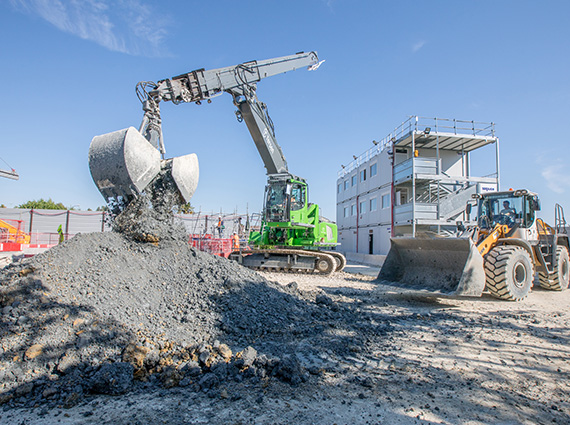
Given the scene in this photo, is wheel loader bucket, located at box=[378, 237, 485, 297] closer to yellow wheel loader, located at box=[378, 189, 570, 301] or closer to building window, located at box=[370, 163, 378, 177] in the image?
yellow wheel loader, located at box=[378, 189, 570, 301]

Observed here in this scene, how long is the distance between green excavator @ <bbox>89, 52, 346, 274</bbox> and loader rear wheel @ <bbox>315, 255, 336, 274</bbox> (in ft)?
0.12

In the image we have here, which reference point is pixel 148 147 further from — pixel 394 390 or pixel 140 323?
pixel 394 390


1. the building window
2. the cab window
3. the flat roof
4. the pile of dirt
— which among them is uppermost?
the flat roof

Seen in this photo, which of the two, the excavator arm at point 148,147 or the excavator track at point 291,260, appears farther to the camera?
the excavator track at point 291,260

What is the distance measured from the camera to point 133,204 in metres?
6.08

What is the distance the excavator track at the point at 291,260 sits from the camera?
13039mm

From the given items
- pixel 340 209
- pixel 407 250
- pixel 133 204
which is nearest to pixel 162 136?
pixel 133 204

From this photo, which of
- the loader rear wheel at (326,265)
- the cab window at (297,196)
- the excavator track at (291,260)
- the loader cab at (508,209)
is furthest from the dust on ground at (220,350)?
the cab window at (297,196)

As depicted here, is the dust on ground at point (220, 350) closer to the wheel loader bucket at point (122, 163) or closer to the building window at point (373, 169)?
the wheel loader bucket at point (122, 163)

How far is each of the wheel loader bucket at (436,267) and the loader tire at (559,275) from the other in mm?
3996

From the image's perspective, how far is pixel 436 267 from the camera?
8.24 m

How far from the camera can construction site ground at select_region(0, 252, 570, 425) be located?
9.59ft

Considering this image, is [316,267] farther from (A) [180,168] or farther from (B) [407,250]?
(A) [180,168]

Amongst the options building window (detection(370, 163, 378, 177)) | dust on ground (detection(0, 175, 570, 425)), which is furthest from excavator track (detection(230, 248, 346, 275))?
building window (detection(370, 163, 378, 177))
